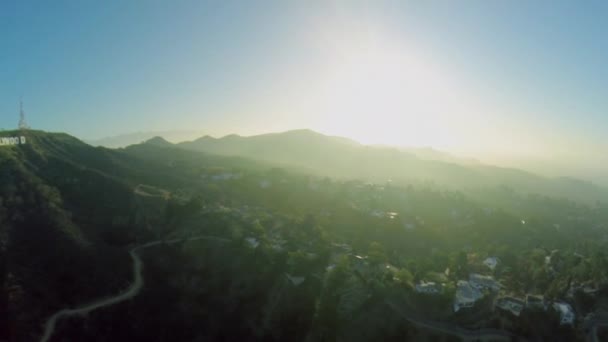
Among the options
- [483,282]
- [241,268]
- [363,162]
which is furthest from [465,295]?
[363,162]

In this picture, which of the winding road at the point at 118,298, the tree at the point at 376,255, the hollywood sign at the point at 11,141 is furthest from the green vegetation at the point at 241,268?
the hollywood sign at the point at 11,141

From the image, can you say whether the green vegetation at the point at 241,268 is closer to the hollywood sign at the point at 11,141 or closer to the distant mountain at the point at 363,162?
the hollywood sign at the point at 11,141

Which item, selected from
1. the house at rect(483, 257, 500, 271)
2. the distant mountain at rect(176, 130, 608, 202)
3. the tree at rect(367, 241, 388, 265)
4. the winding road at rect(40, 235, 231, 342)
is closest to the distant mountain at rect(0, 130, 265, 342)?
the winding road at rect(40, 235, 231, 342)

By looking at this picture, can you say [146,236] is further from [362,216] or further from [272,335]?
[362,216]

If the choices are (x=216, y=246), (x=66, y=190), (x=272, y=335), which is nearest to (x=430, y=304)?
(x=272, y=335)

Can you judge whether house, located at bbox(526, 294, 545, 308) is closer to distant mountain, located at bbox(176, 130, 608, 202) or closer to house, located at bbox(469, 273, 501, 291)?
house, located at bbox(469, 273, 501, 291)

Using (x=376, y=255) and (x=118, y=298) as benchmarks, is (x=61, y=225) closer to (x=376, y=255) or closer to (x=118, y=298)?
(x=118, y=298)
